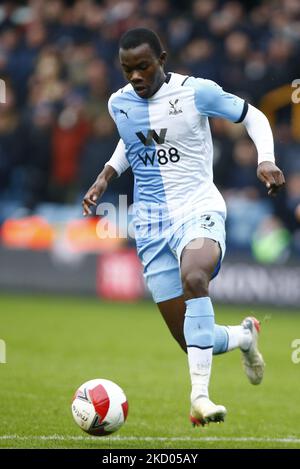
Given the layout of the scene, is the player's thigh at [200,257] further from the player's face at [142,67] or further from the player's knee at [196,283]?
the player's face at [142,67]

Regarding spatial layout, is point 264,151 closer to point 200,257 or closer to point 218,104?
point 218,104

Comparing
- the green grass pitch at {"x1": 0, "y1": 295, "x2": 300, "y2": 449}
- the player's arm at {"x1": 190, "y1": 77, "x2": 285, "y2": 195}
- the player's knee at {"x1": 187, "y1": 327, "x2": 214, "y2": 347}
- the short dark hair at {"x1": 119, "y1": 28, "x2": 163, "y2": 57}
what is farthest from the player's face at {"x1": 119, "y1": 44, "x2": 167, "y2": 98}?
the green grass pitch at {"x1": 0, "y1": 295, "x2": 300, "y2": 449}

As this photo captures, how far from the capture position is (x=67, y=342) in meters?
12.1

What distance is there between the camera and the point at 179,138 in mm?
7148

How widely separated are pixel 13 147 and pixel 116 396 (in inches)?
444

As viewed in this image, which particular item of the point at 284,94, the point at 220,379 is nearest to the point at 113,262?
the point at 284,94

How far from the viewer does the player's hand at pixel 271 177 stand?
654 centimetres

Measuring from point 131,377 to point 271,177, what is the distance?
3702 mm

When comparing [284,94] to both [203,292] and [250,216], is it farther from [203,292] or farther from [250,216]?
[203,292]

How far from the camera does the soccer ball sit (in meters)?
6.67

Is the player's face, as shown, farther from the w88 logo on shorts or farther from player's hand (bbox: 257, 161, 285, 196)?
player's hand (bbox: 257, 161, 285, 196)

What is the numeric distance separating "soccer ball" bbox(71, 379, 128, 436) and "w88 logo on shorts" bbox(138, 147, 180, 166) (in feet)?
4.83

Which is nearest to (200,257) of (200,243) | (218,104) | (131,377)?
(200,243)

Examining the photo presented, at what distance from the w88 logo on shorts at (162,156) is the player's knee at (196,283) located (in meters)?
0.87
